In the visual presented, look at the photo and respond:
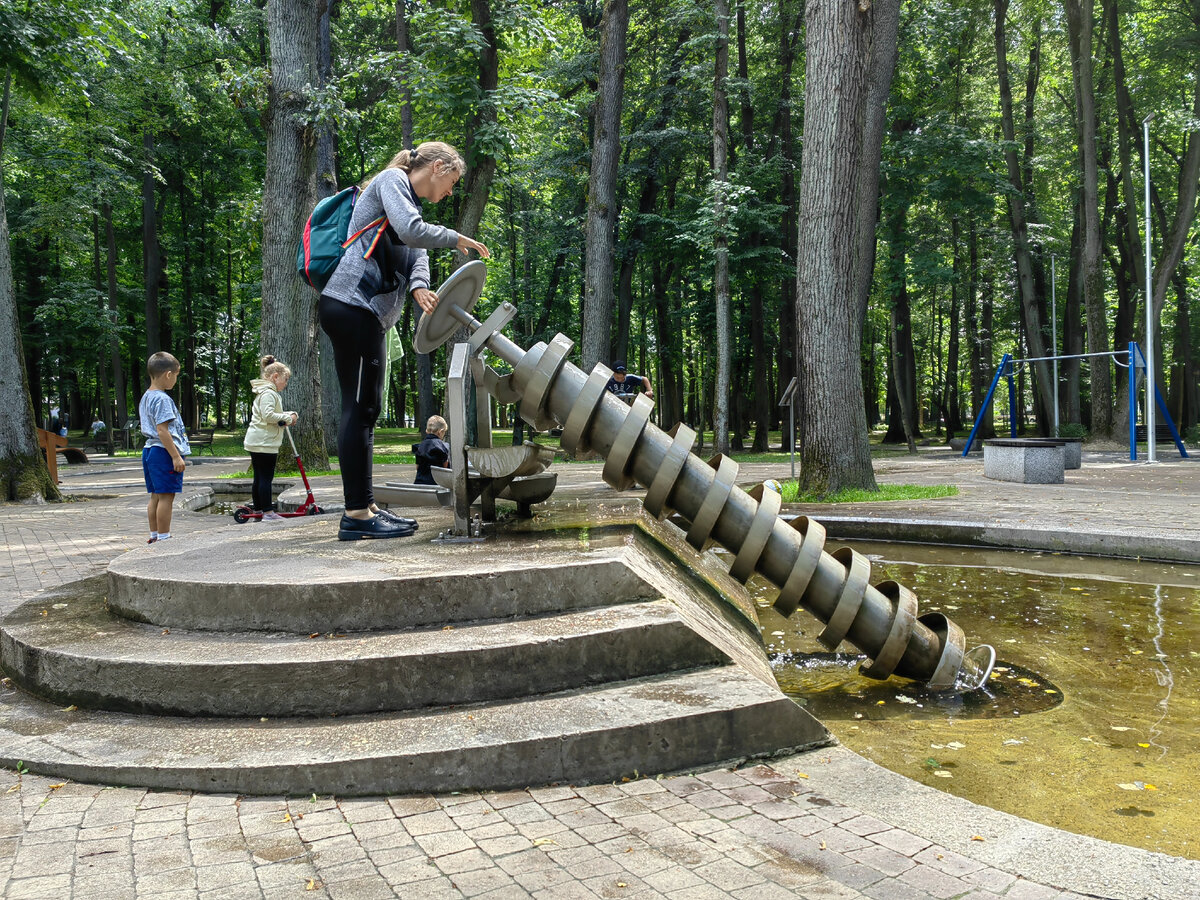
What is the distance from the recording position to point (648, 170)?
85.3 ft

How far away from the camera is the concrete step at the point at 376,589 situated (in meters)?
3.57

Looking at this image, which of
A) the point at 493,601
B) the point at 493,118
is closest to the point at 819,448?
the point at 493,601

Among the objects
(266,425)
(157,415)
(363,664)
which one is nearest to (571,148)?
(266,425)

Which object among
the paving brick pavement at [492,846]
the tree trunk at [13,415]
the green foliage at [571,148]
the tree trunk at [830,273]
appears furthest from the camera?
the green foliage at [571,148]

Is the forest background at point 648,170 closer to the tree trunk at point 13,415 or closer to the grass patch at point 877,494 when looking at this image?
the tree trunk at point 13,415

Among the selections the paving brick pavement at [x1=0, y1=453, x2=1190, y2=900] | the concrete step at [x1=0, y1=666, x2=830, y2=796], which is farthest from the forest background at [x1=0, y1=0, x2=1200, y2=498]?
the paving brick pavement at [x1=0, y1=453, x2=1190, y2=900]

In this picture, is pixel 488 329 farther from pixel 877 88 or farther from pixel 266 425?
pixel 877 88

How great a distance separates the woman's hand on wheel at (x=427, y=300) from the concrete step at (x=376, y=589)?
135 cm

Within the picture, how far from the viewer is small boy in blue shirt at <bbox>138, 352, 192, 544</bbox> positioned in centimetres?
725

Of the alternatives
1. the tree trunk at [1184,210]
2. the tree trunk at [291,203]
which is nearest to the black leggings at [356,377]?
the tree trunk at [291,203]

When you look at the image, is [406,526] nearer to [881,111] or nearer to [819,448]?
[819,448]

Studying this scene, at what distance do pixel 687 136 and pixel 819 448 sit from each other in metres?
16.1

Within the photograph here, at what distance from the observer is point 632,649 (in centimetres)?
341

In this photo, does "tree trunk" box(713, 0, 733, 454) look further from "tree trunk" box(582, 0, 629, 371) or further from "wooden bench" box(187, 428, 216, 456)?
"wooden bench" box(187, 428, 216, 456)
